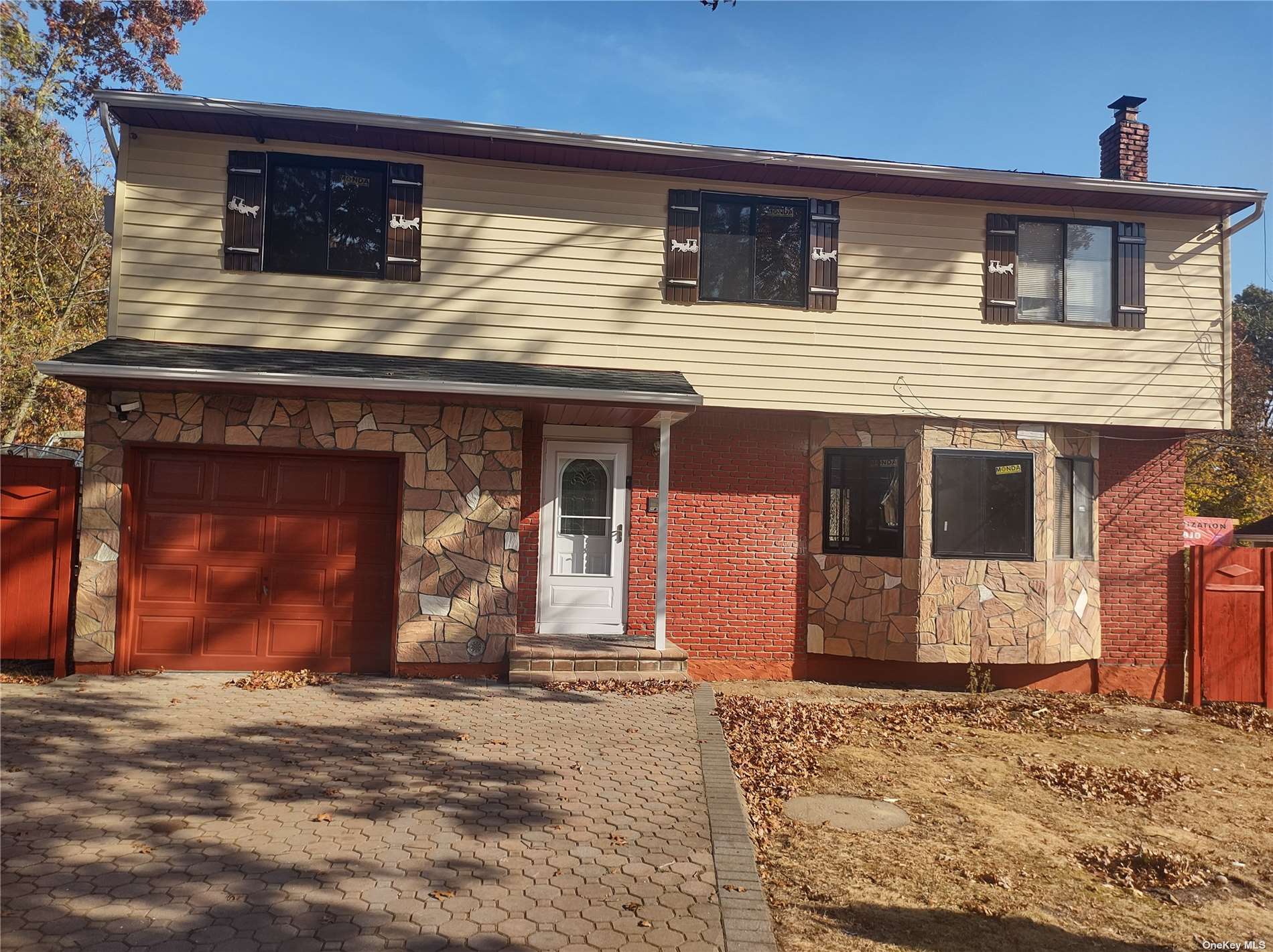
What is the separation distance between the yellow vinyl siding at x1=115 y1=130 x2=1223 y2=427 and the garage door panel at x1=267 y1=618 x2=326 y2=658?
3.13 m

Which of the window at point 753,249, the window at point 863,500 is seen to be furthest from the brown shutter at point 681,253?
the window at point 863,500

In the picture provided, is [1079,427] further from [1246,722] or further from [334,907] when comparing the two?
[334,907]

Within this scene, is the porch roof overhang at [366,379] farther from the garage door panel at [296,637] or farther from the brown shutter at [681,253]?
the garage door panel at [296,637]

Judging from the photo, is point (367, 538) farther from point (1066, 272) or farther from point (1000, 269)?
point (1066, 272)

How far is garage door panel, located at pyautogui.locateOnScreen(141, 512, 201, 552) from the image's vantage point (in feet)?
32.4

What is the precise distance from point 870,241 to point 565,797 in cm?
831

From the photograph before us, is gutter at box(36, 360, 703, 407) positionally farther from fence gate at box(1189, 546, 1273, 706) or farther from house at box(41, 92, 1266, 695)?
fence gate at box(1189, 546, 1273, 706)

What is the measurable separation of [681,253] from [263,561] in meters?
6.03

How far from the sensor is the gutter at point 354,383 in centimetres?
866

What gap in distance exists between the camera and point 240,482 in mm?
10047

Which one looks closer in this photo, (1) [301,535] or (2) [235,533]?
(2) [235,533]

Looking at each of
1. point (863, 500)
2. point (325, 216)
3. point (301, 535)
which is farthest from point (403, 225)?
point (863, 500)

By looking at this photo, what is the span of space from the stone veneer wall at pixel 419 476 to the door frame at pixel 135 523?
5cm

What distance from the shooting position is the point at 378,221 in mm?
10719
